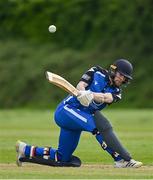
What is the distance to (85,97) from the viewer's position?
461 inches

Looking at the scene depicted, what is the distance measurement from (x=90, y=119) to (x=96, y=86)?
502 mm

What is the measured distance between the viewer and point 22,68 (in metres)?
50.8

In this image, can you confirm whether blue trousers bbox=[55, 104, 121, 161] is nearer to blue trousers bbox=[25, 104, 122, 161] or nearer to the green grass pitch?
blue trousers bbox=[25, 104, 122, 161]

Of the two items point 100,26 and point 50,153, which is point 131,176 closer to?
point 50,153

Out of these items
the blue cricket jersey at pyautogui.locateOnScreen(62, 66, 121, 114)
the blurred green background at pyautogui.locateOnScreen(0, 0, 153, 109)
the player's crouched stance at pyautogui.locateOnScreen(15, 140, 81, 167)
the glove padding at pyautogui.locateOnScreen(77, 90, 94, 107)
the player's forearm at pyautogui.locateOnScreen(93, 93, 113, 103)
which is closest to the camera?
the glove padding at pyautogui.locateOnScreen(77, 90, 94, 107)

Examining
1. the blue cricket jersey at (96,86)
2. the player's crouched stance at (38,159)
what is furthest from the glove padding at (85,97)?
the player's crouched stance at (38,159)

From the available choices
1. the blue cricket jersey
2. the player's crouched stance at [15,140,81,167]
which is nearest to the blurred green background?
the player's crouched stance at [15,140,81,167]

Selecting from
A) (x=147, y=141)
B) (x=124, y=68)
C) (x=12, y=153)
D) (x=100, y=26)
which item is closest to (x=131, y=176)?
(x=124, y=68)

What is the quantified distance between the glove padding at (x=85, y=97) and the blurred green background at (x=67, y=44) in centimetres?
3593

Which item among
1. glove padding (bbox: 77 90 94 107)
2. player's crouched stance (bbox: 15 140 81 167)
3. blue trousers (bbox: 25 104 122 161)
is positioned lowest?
player's crouched stance (bbox: 15 140 81 167)

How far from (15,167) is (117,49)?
3925cm

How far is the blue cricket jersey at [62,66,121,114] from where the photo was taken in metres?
12.1

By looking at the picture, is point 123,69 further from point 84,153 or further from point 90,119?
point 84,153

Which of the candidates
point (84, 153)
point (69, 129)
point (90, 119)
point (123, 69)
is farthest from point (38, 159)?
point (84, 153)
